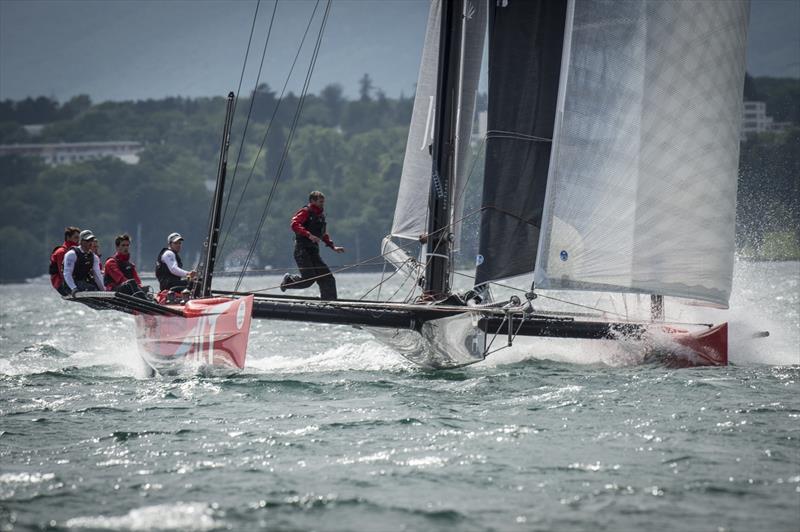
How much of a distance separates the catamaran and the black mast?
1.03 ft

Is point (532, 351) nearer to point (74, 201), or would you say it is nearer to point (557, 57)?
point (557, 57)

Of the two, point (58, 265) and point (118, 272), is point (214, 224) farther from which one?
point (58, 265)

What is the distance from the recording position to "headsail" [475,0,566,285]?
10.3 m

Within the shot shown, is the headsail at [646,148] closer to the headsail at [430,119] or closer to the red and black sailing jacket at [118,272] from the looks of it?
the headsail at [430,119]

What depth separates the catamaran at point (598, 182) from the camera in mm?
9297

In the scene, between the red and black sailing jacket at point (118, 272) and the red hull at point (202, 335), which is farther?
the red and black sailing jacket at point (118, 272)

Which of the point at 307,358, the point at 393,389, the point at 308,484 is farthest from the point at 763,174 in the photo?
the point at 308,484

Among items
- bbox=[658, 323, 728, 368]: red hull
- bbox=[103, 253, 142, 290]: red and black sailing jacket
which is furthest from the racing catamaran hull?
bbox=[103, 253, 142, 290]: red and black sailing jacket

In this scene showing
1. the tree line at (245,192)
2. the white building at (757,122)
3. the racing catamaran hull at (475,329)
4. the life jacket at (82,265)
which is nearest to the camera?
the racing catamaran hull at (475,329)

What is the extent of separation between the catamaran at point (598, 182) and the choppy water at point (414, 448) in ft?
1.42

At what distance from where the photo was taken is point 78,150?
140625mm

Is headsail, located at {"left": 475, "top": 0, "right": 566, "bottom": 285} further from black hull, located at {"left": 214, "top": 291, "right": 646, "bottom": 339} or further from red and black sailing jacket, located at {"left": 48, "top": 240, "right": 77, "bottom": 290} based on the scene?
red and black sailing jacket, located at {"left": 48, "top": 240, "right": 77, "bottom": 290}

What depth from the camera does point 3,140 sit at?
145 m

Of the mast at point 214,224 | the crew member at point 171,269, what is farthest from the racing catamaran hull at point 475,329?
the crew member at point 171,269
